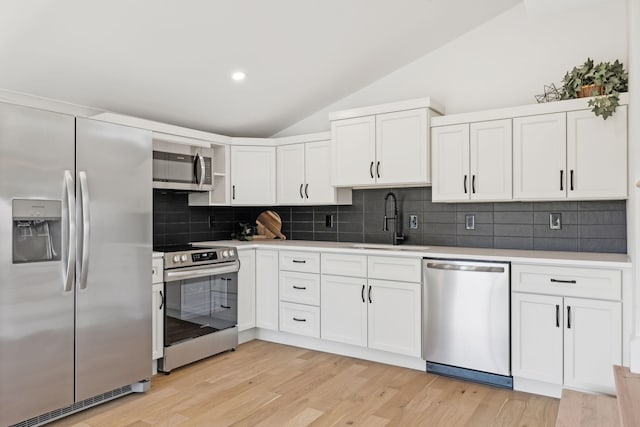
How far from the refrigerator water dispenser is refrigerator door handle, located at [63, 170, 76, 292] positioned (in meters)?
0.05

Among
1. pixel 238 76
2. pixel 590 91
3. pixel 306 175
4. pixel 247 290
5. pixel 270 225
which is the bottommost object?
pixel 247 290

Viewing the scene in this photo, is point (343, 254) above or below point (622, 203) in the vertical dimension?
below

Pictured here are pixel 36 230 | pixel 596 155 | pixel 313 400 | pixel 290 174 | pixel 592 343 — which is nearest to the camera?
pixel 36 230

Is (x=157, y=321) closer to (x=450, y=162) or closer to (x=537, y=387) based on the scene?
(x=450, y=162)

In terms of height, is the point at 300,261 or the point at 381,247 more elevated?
the point at 381,247

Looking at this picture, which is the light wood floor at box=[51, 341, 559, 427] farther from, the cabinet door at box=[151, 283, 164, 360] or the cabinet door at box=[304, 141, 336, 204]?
the cabinet door at box=[304, 141, 336, 204]

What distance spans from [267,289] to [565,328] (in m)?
2.49

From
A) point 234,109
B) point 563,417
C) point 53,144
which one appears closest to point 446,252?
point 563,417

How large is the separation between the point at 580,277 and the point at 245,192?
3045mm

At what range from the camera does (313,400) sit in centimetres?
290

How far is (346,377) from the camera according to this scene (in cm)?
331

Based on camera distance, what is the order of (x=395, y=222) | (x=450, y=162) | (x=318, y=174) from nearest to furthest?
(x=450, y=162) < (x=395, y=222) < (x=318, y=174)

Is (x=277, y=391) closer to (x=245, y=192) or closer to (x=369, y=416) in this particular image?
(x=369, y=416)

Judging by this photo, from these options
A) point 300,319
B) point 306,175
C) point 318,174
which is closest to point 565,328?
point 300,319
